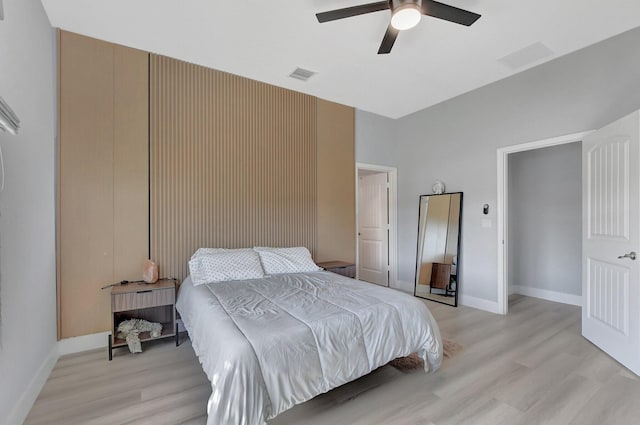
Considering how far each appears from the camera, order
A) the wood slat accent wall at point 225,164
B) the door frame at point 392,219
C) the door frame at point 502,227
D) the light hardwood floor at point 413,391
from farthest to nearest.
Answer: the door frame at point 392,219, the door frame at point 502,227, the wood slat accent wall at point 225,164, the light hardwood floor at point 413,391

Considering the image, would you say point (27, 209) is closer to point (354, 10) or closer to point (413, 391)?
point (354, 10)

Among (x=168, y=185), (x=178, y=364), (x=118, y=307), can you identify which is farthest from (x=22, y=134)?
(x=178, y=364)

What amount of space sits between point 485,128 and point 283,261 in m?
3.24

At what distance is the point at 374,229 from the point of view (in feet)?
17.6

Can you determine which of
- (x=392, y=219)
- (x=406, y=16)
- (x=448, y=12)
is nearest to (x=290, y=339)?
(x=406, y=16)

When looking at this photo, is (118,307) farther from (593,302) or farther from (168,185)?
(593,302)

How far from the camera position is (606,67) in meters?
2.95

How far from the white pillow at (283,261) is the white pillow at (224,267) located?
15 cm

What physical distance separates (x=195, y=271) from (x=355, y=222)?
2505 millimetres

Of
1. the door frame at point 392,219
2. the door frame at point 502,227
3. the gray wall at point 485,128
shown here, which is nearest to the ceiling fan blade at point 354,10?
the gray wall at point 485,128

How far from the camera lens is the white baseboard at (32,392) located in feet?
5.69

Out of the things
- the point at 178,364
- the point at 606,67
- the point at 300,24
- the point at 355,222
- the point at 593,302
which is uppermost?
the point at 300,24

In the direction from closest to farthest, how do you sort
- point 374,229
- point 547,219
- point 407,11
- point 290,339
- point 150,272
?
point 290,339 → point 407,11 → point 150,272 → point 547,219 → point 374,229

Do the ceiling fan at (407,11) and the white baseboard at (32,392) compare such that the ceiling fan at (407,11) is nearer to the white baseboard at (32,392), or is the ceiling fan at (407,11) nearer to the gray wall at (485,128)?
the gray wall at (485,128)
